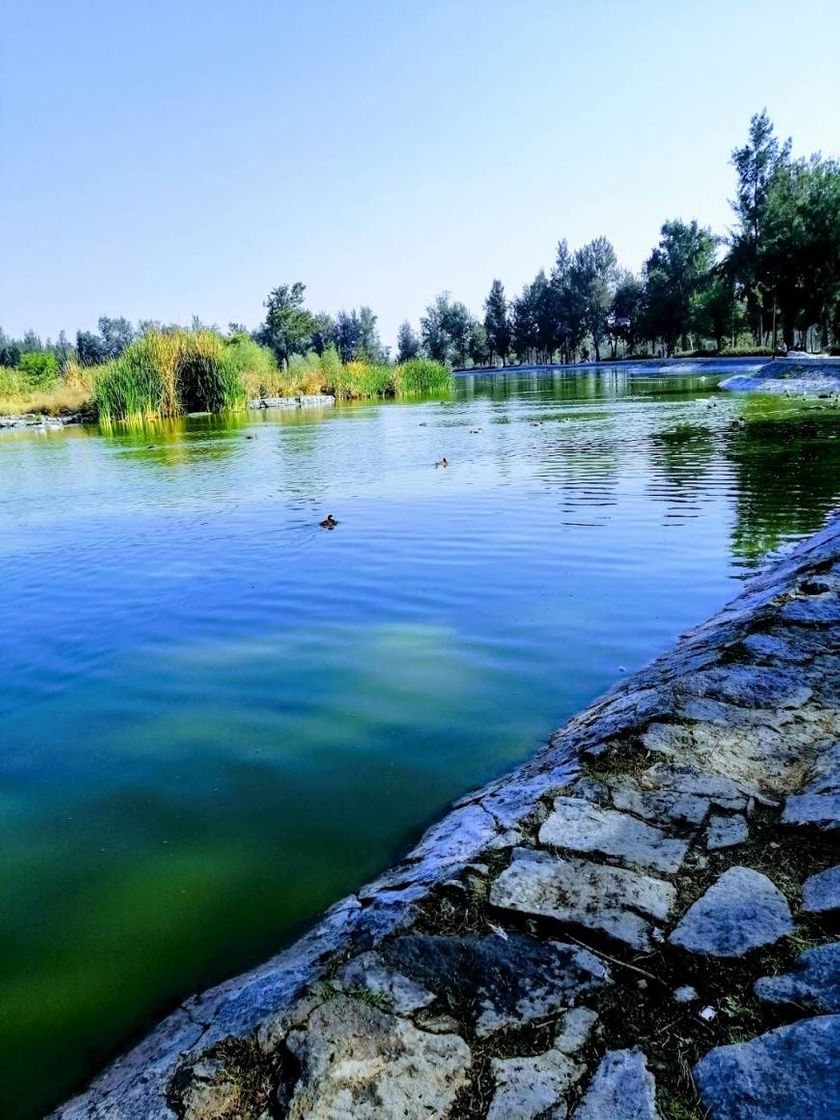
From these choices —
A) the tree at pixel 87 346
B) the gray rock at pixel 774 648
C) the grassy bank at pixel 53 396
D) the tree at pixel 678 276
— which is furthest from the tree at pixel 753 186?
the tree at pixel 87 346

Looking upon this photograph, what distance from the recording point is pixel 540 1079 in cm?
148

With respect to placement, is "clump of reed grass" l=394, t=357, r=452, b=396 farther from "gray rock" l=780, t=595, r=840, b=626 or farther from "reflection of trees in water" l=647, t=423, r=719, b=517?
"gray rock" l=780, t=595, r=840, b=626

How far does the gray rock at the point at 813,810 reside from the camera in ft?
7.30

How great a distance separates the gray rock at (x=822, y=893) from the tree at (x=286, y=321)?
7373cm

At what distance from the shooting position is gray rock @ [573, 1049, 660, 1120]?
4.51 feet

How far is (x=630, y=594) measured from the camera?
5617mm

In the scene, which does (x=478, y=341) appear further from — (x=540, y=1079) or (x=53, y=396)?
(x=540, y=1079)

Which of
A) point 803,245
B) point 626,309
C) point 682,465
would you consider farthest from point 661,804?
point 626,309

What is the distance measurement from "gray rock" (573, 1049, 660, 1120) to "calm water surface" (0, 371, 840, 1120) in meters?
1.21

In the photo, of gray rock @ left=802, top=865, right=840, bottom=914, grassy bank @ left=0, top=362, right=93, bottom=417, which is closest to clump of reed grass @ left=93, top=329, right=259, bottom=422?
grassy bank @ left=0, top=362, right=93, bottom=417

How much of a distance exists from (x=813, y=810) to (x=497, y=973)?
1162 mm

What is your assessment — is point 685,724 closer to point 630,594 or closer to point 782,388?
point 630,594

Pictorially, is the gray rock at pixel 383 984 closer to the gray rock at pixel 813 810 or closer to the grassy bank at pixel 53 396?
the gray rock at pixel 813 810

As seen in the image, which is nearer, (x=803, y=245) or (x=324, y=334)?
(x=803, y=245)
